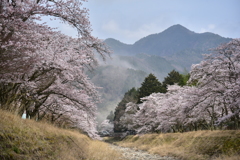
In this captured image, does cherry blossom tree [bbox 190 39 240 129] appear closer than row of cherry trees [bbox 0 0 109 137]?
No

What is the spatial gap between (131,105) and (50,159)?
38.3 metres

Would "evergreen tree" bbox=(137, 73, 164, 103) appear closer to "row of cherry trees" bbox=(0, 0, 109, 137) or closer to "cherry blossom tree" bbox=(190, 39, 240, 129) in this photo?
"cherry blossom tree" bbox=(190, 39, 240, 129)

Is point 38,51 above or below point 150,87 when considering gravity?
below

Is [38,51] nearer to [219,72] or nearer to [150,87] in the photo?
[219,72]

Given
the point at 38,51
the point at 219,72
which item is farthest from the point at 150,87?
the point at 38,51

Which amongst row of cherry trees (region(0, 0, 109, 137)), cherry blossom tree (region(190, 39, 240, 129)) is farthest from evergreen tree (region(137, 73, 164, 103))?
row of cherry trees (region(0, 0, 109, 137))

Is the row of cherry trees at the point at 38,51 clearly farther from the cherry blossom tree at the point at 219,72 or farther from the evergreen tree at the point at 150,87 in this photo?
the evergreen tree at the point at 150,87

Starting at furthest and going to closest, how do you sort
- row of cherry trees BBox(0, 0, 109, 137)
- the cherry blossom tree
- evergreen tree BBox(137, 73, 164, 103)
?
evergreen tree BBox(137, 73, 164, 103), the cherry blossom tree, row of cherry trees BBox(0, 0, 109, 137)

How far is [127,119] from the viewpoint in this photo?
44.6m

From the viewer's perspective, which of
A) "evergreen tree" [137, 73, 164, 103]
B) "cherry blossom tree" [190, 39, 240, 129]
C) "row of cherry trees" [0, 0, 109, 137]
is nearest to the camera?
"row of cherry trees" [0, 0, 109, 137]

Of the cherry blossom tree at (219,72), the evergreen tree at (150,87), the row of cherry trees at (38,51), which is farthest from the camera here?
the evergreen tree at (150,87)

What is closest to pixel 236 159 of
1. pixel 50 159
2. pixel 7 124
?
pixel 50 159

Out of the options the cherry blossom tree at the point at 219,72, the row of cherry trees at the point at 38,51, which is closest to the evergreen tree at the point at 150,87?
the cherry blossom tree at the point at 219,72

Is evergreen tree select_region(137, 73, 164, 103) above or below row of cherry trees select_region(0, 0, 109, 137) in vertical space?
above
